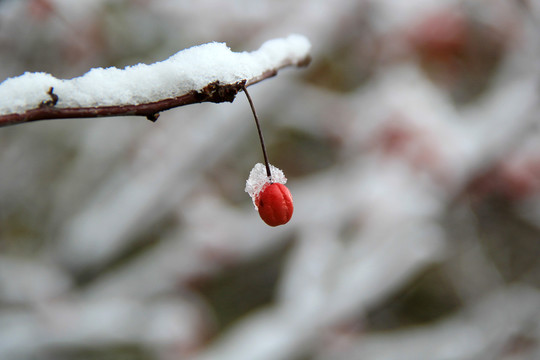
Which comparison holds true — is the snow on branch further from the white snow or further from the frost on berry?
the frost on berry

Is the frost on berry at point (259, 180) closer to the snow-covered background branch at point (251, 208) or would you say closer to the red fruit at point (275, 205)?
the red fruit at point (275, 205)

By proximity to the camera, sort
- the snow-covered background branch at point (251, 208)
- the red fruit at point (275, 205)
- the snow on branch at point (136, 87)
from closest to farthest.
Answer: the snow on branch at point (136, 87) → the red fruit at point (275, 205) → the snow-covered background branch at point (251, 208)

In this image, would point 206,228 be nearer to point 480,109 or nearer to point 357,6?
point 357,6

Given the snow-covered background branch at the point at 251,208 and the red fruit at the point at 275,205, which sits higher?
the snow-covered background branch at the point at 251,208

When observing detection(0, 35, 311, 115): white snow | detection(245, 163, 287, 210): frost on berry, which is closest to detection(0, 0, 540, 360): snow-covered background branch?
detection(245, 163, 287, 210): frost on berry

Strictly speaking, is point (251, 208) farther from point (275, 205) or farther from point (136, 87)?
point (136, 87)

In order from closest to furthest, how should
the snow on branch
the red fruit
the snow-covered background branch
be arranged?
the snow on branch < the red fruit < the snow-covered background branch

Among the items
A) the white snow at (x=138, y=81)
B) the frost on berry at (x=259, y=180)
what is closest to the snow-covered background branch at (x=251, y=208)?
the frost on berry at (x=259, y=180)
